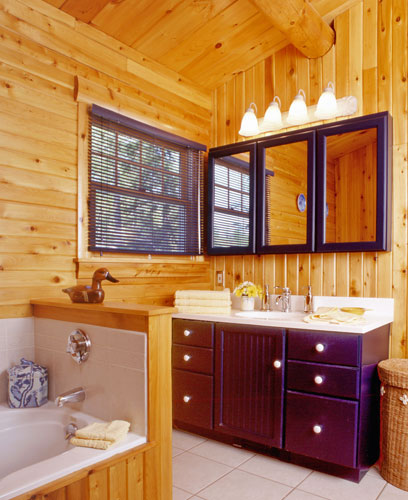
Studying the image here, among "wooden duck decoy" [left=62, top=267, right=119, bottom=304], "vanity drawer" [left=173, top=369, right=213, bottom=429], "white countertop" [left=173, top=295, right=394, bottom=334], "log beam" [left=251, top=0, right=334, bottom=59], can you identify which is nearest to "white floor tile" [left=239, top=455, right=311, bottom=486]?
"vanity drawer" [left=173, top=369, right=213, bottom=429]

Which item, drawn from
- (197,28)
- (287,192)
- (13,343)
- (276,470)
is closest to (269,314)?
(287,192)

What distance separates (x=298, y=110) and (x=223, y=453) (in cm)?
226

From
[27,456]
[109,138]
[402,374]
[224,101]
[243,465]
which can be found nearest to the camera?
[27,456]

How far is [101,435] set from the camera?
1446 mm

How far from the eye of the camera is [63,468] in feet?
4.21

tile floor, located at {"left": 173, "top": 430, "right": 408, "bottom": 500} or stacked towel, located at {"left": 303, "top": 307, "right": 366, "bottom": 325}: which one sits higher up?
stacked towel, located at {"left": 303, "top": 307, "right": 366, "bottom": 325}

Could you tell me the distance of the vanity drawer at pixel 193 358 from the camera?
2.59 metres

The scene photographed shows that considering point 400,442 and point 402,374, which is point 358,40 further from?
point 400,442

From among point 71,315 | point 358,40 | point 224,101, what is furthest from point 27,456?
point 358,40

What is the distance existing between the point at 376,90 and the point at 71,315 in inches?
89.9

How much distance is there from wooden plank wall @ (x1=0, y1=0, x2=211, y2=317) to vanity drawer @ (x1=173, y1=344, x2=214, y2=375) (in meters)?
0.48

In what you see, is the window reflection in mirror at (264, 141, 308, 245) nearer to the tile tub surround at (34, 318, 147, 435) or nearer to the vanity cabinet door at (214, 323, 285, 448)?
the vanity cabinet door at (214, 323, 285, 448)

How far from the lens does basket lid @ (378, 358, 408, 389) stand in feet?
6.80

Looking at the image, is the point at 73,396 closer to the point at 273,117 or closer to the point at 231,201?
the point at 231,201
